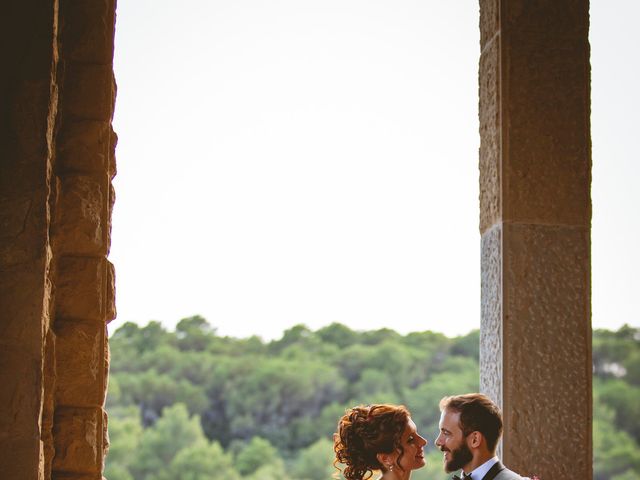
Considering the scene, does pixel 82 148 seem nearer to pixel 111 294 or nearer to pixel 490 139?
pixel 111 294

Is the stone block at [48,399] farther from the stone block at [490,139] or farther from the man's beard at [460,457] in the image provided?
the stone block at [490,139]

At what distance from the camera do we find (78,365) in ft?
9.24

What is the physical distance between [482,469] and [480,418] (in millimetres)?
174

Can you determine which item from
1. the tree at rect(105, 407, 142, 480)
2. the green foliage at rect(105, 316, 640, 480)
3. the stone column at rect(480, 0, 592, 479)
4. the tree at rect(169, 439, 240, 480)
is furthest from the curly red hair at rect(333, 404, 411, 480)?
the tree at rect(105, 407, 142, 480)

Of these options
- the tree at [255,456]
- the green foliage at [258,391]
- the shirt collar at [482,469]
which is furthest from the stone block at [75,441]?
the tree at [255,456]

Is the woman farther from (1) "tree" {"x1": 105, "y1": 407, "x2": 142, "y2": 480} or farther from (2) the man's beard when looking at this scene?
(1) "tree" {"x1": 105, "y1": 407, "x2": 142, "y2": 480}

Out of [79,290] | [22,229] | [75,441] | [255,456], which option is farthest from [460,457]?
[255,456]

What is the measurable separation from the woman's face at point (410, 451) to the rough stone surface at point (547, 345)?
0.45 meters

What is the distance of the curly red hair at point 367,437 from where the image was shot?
2906 mm

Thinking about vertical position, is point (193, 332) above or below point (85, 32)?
below

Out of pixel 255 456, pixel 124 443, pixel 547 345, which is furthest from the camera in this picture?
pixel 124 443

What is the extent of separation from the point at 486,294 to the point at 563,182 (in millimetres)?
567

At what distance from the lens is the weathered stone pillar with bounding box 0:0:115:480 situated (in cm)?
257

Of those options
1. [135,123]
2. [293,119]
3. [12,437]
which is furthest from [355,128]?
[12,437]
